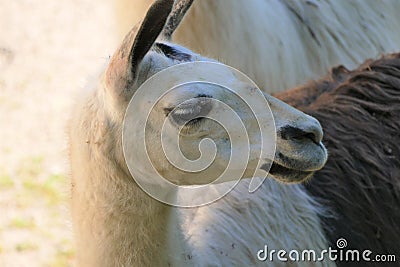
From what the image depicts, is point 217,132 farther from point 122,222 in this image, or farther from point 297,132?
point 122,222

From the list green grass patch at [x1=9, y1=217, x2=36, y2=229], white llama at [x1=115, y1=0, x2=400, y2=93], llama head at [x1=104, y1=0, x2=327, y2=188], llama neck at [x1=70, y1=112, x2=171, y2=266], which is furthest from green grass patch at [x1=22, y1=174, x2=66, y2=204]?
llama head at [x1=104, y1=0, x2=327, y2=188]

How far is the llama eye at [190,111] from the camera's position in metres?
1.82

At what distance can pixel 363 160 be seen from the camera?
239 centimetres

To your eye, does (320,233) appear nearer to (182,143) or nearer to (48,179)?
(182,143)

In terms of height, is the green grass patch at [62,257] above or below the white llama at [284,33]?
below

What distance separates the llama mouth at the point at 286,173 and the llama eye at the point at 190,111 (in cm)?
20

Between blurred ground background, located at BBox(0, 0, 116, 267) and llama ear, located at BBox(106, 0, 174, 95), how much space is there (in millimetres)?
1453

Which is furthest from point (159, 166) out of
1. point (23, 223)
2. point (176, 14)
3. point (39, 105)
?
point (39, 105)

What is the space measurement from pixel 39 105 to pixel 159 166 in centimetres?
348

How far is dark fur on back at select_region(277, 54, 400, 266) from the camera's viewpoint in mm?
2328

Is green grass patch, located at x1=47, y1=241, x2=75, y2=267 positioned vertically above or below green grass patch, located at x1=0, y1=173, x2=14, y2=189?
above

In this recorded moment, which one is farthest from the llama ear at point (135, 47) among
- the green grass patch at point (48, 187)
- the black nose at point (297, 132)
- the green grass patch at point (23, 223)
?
the green grass patch at point (48, 187)

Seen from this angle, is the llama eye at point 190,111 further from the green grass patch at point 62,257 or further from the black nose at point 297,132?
the green grass patch at point 62,257

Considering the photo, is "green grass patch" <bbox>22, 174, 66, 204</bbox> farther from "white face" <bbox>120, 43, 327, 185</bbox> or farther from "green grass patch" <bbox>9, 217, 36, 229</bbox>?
"white face" <bbox>120, 43, 327, 185</bbox>
